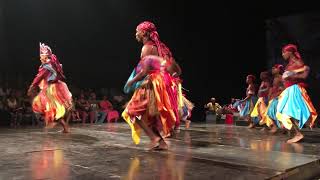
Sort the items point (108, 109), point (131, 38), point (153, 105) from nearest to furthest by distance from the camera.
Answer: point (153, 105) → point (108, 109) → point (131, 38)

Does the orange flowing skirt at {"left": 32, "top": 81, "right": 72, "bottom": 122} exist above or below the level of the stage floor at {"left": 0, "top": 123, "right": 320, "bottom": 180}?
above

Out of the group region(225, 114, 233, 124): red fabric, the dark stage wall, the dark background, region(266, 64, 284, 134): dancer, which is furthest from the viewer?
region(225, 114, 233, 124): red fabric

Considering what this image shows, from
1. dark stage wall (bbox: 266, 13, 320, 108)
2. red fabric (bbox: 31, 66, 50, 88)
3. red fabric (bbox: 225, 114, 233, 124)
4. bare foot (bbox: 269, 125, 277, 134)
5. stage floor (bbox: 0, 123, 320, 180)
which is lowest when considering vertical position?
stage floor (bbox: 0, 123, 320, 180)

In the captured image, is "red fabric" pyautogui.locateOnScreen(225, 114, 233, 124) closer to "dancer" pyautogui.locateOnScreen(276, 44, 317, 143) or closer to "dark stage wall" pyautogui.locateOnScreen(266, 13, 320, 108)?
"dark stage wall" pyautogui.locateOnScreen(266, 13, 320, 108)

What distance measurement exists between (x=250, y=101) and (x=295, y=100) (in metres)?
3.48

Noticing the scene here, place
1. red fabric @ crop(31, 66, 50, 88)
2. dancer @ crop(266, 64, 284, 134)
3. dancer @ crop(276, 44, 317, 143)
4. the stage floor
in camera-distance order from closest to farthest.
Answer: the stage floor
dancer @ crop(276, 44, 317, 143)
red fabric @ crop(31, 66, 50, 88)
dancer @ crop(266, 64, 284, 134)

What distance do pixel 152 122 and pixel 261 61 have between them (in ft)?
28.2

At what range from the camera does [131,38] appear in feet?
38.0

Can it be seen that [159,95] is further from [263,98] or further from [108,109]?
[108,109]

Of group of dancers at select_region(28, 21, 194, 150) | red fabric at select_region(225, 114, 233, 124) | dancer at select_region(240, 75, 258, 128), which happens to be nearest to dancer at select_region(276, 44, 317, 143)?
group of dancers at select_region(28, 21, 194, 150)

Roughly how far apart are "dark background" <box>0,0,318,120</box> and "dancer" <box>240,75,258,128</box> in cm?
298

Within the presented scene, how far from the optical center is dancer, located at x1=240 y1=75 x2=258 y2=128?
344 inches

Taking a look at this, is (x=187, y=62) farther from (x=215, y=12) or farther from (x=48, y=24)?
(x=48, y=24)

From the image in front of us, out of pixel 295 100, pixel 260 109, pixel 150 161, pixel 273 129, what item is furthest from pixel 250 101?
pixel 150 161
